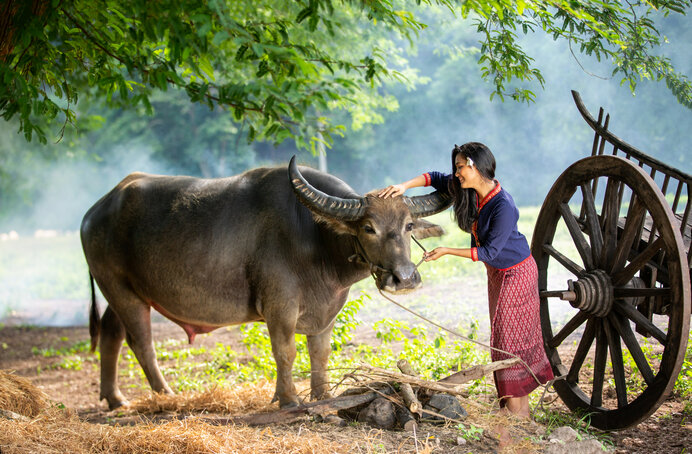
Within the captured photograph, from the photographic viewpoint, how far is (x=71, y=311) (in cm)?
1399

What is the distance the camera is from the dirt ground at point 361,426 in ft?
12.6

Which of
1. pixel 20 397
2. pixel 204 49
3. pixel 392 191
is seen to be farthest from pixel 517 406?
pixel 20 397

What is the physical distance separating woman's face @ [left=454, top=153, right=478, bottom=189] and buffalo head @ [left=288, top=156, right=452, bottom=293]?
46 cm

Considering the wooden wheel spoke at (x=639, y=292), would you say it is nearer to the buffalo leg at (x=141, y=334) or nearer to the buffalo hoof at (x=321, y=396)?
the buffalo hoof at (x=321, y=396)

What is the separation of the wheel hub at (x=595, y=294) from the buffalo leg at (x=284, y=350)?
Answer: 90.4 inches

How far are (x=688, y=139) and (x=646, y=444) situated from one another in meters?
7.64

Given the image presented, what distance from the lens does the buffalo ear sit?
16.0 feet

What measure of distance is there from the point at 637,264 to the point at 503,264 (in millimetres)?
905

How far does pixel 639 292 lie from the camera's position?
12.7 feet

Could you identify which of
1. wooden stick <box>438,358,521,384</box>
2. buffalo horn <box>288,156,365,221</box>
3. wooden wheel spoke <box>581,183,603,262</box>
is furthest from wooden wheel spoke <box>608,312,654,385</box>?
buffalo horn <box>288,156,365,221</box>

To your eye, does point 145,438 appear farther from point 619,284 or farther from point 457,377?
point 619,284

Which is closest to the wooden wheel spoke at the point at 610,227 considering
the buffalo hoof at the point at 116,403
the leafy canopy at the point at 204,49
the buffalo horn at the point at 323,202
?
the leafy canopy at the point at 204,49

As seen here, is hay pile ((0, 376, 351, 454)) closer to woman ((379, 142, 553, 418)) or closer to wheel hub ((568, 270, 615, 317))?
woman ((379, 142, 553, 418))

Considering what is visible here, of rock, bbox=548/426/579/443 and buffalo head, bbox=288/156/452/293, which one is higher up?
buffalo head, bbox=288/156/452/293
